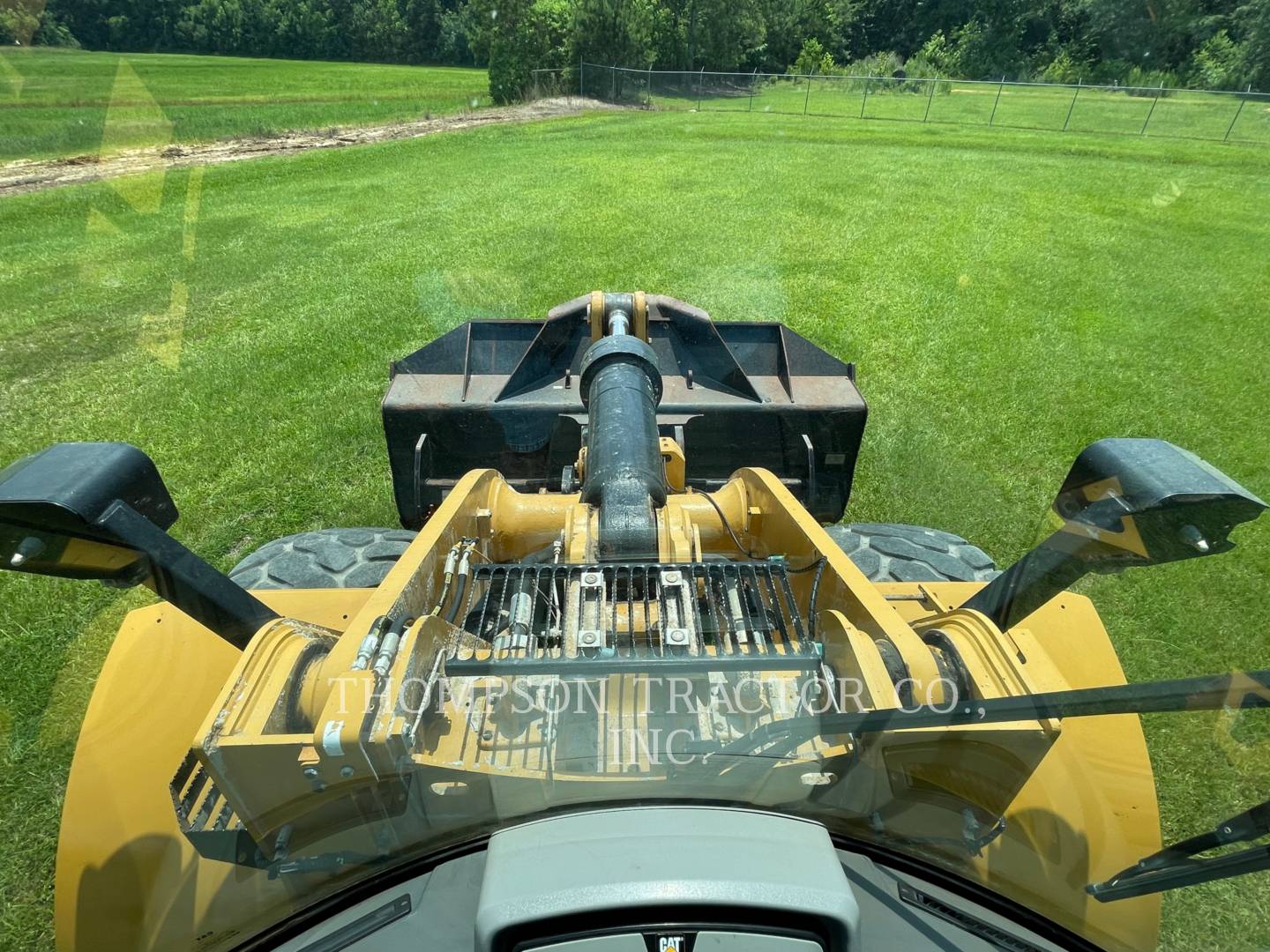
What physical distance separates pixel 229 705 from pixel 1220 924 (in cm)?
184

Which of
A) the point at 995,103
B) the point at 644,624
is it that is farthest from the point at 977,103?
the point at 644,624

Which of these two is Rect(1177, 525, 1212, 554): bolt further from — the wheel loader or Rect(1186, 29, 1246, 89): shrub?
Rect(1186, 29, 1246, 89): shrub

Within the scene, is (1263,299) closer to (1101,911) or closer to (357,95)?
(1101,911)

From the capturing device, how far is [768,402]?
13.1 ft

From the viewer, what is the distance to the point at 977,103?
2809 centimetres

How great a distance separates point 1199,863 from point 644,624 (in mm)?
1062

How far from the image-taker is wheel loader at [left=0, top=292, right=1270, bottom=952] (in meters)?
Answer: 0.99

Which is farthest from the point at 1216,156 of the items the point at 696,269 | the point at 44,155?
the point at 44,155

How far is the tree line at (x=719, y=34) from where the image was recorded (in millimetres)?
26938

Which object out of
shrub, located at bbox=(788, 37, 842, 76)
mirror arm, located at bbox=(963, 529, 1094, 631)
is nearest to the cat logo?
mirror arm, located at bbox=(963, 529, 1094, 631)

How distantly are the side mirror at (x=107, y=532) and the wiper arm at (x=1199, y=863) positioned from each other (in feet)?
5.95

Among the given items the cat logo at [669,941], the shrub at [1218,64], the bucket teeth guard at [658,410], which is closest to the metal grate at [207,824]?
the cat logo at [669,941]

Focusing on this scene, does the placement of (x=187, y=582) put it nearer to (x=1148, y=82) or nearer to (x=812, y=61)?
(x=1148, y=82)

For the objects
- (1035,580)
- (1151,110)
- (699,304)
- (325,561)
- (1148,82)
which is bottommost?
(1151,110)
